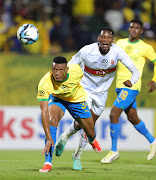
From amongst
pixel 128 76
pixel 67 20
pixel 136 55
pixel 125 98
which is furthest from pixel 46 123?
pixel 67 20

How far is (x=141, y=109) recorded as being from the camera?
1155 cm

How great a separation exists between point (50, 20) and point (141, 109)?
3.87 metres

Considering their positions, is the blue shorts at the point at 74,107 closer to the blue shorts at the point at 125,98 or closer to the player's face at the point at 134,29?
the blue shorts at the point at 125,98

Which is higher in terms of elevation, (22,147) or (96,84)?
(96,84)

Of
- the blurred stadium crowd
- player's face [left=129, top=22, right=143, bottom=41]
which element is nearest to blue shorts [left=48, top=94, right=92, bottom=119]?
player's face [left=129, top=22, right=143, bottom=41]

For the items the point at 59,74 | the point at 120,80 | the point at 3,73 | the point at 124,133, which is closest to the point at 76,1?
the point at 3,73

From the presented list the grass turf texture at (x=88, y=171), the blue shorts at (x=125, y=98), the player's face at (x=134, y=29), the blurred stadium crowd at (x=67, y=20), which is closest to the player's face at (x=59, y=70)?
the grass turf texture at (x=88, y=171)

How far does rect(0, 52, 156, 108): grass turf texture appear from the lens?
11.5 m

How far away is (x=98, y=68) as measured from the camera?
7402mm

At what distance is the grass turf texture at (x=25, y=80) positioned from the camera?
11508 millimetres

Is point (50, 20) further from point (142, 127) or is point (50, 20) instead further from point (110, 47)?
point (110, 47)

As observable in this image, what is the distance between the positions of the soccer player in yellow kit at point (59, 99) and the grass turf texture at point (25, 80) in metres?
4.61

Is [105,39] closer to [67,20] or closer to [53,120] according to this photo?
[53,120]

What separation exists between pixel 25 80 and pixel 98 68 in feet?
14.6
